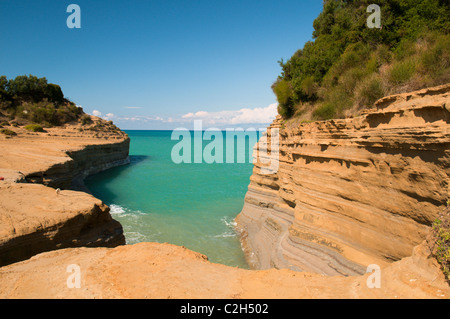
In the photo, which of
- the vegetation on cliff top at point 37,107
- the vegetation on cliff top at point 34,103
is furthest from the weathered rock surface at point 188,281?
the vegetation on cliff top at point 34,103

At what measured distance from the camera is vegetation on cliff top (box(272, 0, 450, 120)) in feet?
22.1

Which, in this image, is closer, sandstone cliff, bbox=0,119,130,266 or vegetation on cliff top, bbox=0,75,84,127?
sandstone cliff, bbox=0,119,130,266

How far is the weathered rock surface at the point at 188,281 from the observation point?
3.04m

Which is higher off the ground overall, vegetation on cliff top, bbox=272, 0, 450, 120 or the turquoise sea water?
vegetation on cliff top, bbox=272, 0, 450, 120

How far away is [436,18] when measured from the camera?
28.1 ft

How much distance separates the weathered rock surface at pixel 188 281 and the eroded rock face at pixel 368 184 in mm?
1777

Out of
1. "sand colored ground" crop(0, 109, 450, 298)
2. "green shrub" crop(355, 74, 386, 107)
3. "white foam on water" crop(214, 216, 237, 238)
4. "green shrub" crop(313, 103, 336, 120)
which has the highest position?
"green shrub" crop(355, 74, 386, 107)

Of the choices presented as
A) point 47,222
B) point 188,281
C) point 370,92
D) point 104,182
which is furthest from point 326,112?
point 104,182

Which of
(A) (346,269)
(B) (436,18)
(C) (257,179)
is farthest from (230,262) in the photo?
(B) (436,18)

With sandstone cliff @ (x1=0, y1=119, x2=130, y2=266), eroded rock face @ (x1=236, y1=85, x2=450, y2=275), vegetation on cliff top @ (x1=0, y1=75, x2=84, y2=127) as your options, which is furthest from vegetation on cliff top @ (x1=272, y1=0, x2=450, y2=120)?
vegetation on cliff top @ (x1=0, y1=75, x2=84, y2=127)

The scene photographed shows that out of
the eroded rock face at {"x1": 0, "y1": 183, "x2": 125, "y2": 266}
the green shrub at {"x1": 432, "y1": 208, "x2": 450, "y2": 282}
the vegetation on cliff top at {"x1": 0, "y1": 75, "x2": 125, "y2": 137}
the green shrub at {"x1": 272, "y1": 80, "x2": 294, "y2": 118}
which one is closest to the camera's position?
the green shrub at {"x1": 432, "y1": 208, "x2": 450, "y2": 282}

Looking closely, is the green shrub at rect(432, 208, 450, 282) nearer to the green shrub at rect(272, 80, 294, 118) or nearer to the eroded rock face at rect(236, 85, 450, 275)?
the eroded rock face at rect(236, 85, 450, 275)

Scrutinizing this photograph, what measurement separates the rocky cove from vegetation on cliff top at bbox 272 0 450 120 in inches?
65.7

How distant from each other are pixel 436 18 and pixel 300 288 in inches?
420
